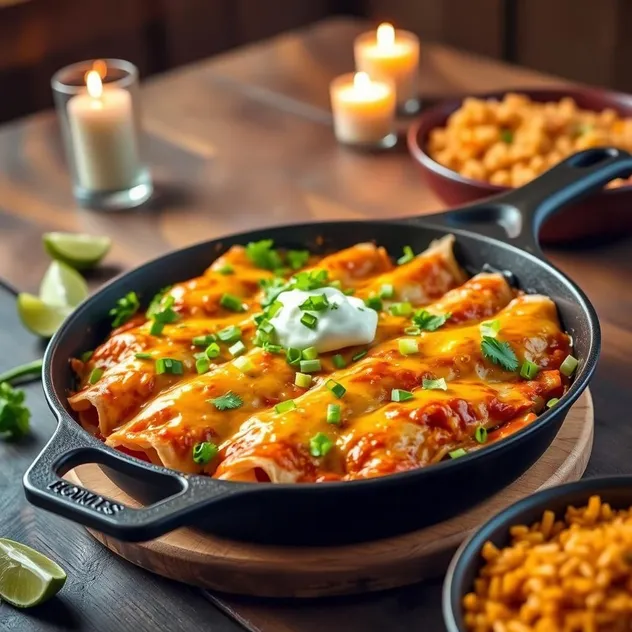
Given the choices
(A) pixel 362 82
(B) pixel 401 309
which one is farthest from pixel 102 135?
(B) pixel 401 309

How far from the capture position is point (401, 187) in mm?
2816

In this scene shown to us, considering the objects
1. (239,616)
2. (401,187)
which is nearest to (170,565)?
(239,616)

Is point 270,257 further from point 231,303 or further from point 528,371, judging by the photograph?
point 528,371

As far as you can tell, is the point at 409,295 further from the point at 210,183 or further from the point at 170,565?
the point at 210,183

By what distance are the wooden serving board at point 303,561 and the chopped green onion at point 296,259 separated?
0.72 m

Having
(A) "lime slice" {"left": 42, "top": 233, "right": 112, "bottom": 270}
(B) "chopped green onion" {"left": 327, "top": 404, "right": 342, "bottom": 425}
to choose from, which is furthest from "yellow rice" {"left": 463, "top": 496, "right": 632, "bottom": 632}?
(A) "lime slice" {"left": 42, "top": 233, "right": 112, "bottom": 270}

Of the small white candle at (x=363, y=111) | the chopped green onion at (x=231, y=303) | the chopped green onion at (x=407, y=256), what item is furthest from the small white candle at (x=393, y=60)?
the chopped green onion at (x=231, y=303)

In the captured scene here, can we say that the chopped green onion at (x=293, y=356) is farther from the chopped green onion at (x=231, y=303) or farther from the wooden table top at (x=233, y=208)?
the wooden table top at (x=233, y=208)

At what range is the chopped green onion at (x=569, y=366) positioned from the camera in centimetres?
172

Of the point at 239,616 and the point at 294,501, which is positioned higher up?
the point at 294,501

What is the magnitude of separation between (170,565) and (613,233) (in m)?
1.35

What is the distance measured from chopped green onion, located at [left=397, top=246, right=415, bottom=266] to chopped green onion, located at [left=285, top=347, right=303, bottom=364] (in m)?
0.42

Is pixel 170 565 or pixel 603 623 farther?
pixel 170 565

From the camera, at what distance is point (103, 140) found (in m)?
2.81
